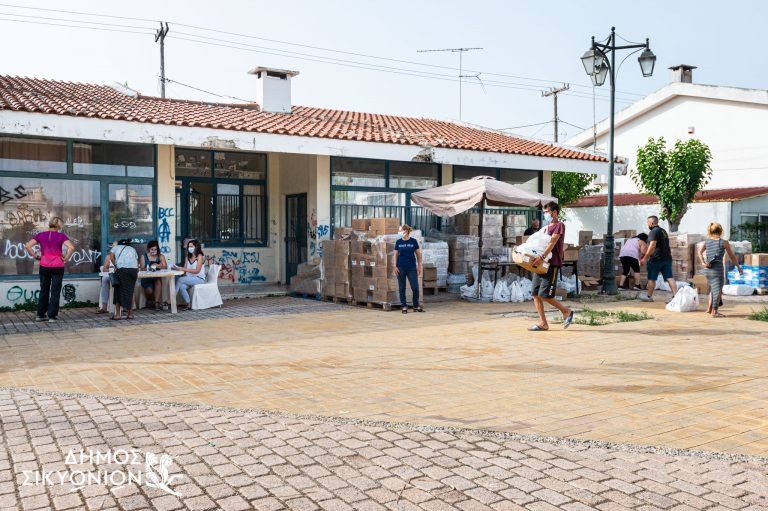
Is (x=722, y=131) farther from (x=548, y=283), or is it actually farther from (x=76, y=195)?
(x=76, y=195)

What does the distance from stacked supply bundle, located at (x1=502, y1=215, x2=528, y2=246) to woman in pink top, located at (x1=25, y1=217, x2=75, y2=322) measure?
9.73m

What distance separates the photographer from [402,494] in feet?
12.7

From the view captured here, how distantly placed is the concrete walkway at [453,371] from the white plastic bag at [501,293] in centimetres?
289

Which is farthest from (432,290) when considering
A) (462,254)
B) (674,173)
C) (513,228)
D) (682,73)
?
(682,73)

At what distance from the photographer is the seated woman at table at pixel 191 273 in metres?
12.8

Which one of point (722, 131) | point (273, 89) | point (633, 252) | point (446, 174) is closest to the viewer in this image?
point (633, 252)

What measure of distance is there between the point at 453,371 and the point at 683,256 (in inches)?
460

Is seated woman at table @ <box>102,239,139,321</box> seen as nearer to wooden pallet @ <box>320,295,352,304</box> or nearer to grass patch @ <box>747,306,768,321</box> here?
wooden pallet @ <box>320,295,352,304</box>

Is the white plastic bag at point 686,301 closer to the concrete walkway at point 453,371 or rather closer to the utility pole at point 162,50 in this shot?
the concrete walkway at point 453,371

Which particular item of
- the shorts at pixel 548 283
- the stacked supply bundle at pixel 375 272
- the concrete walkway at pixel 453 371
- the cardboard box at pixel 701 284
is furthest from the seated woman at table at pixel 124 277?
the cardboard box at pixel 701 284

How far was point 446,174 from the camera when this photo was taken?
17.2 meters

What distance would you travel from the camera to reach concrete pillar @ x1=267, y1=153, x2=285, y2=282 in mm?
16641

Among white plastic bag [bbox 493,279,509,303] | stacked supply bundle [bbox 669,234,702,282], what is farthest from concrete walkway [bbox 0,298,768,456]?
stacked supply bundle [bbox 669,234,702,282]

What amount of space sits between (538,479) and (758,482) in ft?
4.19
